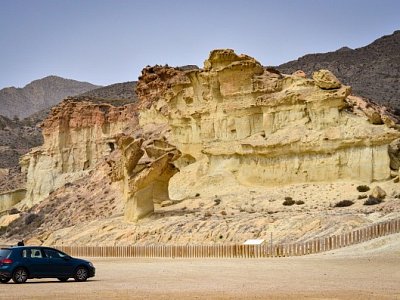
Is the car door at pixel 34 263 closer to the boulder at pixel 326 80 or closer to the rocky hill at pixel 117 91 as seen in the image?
the boulder at pixel 326 80

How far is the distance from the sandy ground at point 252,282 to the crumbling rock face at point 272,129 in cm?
2125

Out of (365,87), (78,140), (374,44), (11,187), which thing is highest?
(374,44)

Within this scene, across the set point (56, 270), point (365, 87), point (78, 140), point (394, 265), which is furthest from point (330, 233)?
point (365, 87)

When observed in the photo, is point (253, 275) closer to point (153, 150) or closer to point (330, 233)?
point (330, 233)

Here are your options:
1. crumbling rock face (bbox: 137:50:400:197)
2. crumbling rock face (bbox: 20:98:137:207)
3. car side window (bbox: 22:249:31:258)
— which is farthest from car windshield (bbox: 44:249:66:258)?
crumbling rock face (bbox: 20:98:137:207)

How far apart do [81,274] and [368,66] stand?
10283cm

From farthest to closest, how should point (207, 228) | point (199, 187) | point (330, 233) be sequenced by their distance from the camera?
point (199, 187)
point (207, 228)
point (330, 233)

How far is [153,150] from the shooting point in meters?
57.8

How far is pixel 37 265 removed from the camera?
960 inches

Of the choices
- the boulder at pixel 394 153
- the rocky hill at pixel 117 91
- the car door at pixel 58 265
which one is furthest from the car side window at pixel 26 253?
the rocky hill at pixel 117 91

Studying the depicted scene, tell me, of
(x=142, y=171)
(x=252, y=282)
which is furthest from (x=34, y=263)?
(x=142, y=171)

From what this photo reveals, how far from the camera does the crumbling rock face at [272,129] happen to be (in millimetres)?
54688

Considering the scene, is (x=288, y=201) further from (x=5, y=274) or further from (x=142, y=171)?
(x=5, y=274)

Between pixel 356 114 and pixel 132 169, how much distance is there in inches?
704
